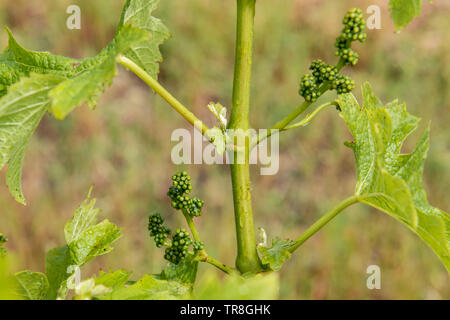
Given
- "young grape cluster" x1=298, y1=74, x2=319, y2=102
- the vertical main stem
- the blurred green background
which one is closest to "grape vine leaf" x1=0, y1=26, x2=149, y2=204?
the vertical main stem

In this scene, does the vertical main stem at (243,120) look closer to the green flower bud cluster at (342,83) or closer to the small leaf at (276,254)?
the small leaf at (276,254)

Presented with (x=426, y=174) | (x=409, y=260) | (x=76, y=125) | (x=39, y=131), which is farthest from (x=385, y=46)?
(x=39, y=131)

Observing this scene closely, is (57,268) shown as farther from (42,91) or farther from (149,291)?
(42,91)

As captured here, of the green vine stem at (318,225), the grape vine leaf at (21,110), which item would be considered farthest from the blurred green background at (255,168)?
the grape vine leaf at (21,110)

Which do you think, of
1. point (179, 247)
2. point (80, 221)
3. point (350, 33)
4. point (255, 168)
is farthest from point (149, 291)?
point (255, 168)

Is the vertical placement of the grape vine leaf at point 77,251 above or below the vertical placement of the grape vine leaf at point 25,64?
below

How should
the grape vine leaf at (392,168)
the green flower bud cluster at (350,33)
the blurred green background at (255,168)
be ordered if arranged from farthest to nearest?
the blurred green background at (255,168)
the green flower bud cluster at (350,33)
the grape vine leaf at (392,168)

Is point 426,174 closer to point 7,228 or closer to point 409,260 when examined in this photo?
point 409,260
